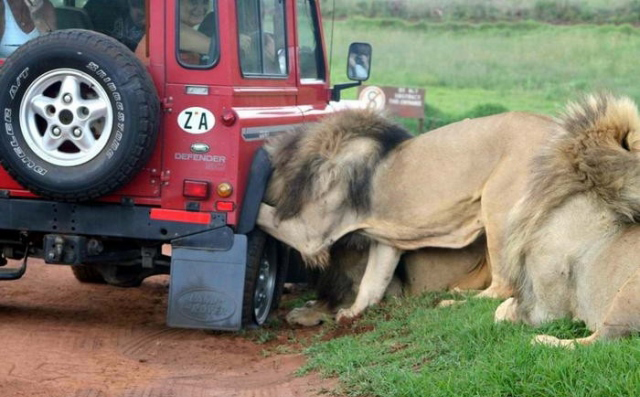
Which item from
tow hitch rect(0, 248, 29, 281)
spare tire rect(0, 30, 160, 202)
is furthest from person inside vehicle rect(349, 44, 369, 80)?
tow hitch rect(0, 248, 29, 281)

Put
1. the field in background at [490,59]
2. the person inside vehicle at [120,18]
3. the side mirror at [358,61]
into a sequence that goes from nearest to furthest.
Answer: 1. the person inside vehicle at [120,18]
2. the side mirror at [358,61]
3. the field in background at [490,59]

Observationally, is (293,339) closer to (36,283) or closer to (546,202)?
(546,202)

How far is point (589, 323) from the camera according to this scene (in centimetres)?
597

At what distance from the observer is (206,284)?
7.53 metres

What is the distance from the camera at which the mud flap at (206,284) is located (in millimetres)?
7508

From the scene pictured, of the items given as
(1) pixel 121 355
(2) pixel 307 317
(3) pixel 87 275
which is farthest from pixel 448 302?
(3) pixel 87 275

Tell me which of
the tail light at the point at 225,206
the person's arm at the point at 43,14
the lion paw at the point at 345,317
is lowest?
the lion paw at the point at 345,317

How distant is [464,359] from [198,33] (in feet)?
9.14

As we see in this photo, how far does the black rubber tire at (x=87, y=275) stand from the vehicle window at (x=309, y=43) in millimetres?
2264

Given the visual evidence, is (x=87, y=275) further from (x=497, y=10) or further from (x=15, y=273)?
(x=497, y=10)

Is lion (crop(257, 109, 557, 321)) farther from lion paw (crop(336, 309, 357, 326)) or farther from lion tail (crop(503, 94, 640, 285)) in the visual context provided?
lion tail (crop(503, 94, 640, 285))

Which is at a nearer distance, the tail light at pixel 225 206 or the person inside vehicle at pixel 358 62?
the tail light at pixel 225 206

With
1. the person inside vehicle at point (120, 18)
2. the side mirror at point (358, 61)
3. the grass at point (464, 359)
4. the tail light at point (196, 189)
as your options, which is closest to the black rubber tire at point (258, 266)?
the tail light at point (196, 189)

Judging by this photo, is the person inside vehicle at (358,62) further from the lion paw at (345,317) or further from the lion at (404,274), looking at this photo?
the lion paw at (345,317)
